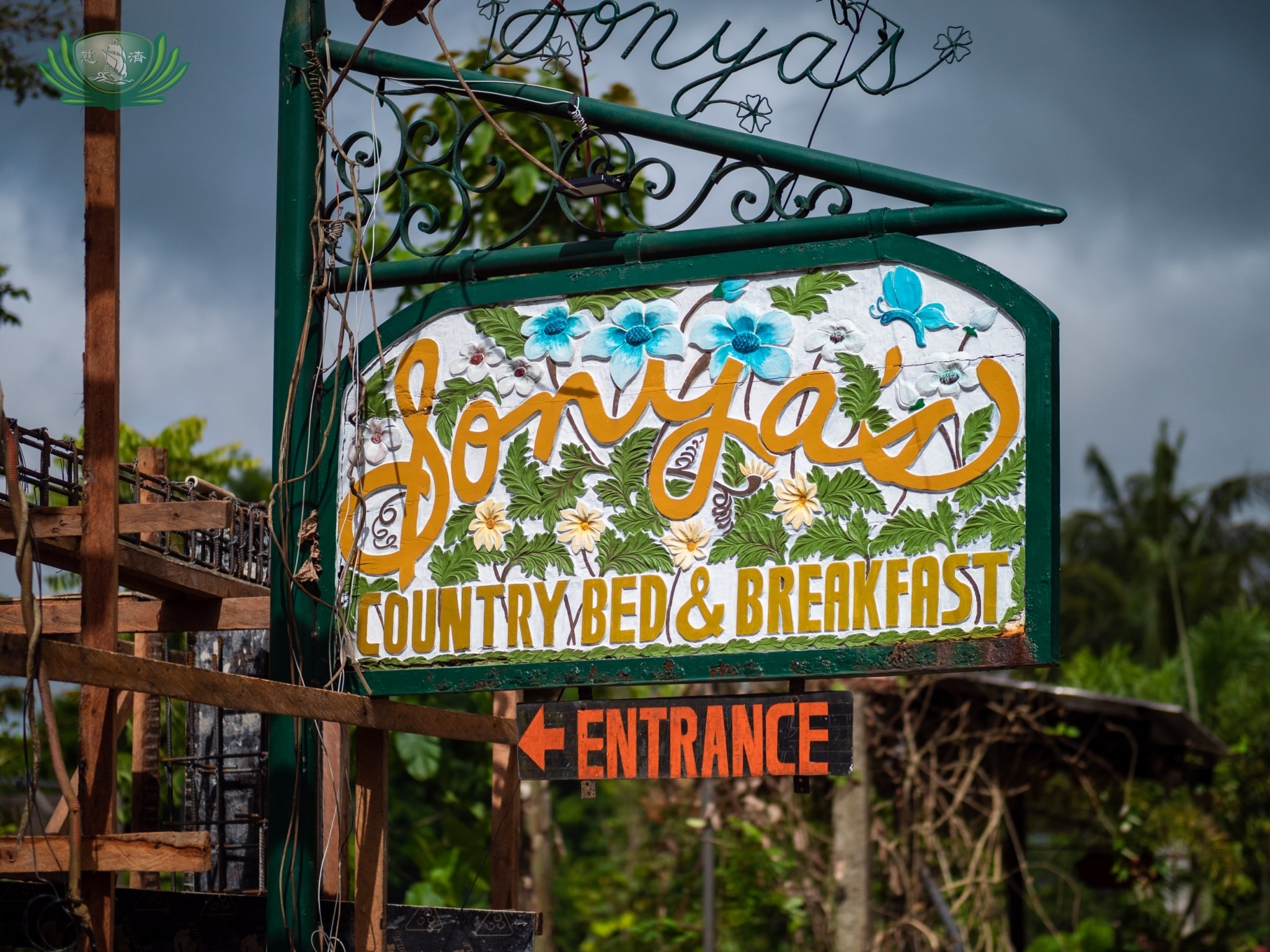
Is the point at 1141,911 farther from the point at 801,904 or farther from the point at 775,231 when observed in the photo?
the point at 775,231

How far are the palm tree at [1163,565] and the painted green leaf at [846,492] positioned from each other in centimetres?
3008

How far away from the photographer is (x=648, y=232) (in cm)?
530

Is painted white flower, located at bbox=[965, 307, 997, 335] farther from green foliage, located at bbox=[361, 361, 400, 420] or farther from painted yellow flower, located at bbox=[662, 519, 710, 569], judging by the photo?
green foliage, located at bbox=[361, 361, 400, 420]

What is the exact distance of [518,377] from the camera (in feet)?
17.5

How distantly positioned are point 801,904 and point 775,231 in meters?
9.35

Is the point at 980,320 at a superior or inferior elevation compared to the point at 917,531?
superior

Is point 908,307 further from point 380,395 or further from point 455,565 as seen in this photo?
point 380,395

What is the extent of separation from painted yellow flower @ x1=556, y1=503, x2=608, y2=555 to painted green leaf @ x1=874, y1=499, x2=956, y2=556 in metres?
1.00

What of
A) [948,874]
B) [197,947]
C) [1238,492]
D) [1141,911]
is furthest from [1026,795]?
[1238,492]

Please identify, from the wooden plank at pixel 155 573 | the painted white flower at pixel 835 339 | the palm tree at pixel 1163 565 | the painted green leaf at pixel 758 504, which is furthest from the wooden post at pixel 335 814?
the palm tree at pixel 1163 565

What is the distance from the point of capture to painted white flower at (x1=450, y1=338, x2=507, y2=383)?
17.6ft

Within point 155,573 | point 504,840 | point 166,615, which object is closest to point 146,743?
point 166,615

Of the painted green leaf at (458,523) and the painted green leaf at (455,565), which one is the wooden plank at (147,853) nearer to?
the painted green leaf at (455,565)
